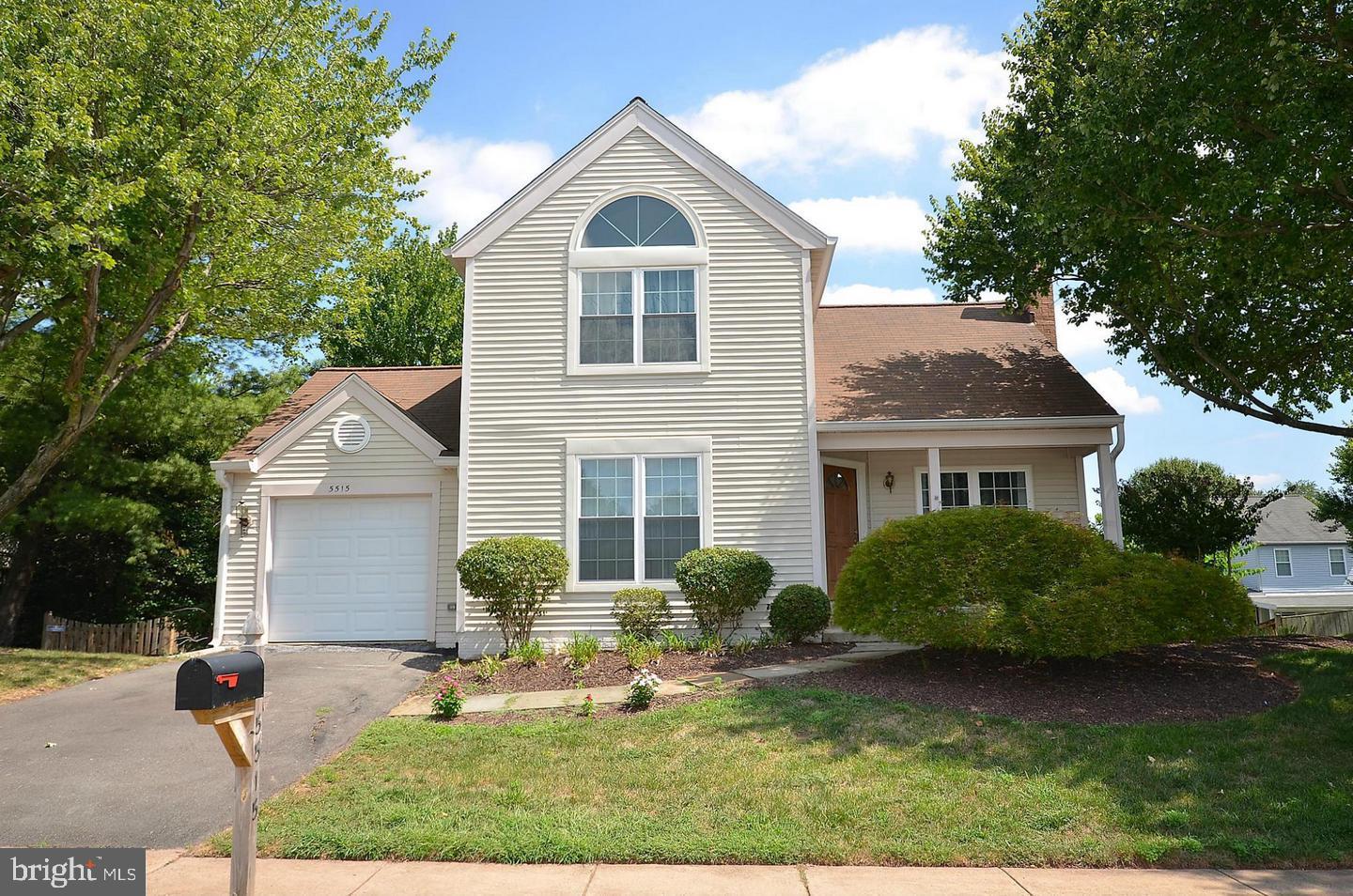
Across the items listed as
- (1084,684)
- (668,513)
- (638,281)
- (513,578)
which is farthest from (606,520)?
(1084,684)

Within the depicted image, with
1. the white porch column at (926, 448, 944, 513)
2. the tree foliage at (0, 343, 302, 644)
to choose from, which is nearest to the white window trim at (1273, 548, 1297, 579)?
the white porch column at (926, 448, 944, 513)

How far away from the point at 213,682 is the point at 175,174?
9097 millimetres

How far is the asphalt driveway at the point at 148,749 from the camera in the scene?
6.14 m

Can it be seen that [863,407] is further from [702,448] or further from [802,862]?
[802,862]

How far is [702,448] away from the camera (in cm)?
1259

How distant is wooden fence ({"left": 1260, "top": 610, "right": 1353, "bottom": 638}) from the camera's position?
14.2 metres

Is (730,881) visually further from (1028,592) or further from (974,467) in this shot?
(974,467)

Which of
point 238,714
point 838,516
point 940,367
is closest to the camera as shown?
point 238,714

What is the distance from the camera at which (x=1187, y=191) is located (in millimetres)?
9812

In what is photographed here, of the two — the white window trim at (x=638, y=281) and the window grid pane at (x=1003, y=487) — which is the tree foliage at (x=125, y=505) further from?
the window grid pane at (x=1003, y=487)

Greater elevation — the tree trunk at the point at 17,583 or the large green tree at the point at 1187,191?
the large green tree at the point at 1187,191

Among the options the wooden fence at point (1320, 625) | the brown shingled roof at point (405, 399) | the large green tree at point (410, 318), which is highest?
the large green tree at point (410, 318)

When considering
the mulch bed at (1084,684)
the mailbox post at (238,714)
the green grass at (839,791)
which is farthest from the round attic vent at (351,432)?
the mailbox post at (238,714)

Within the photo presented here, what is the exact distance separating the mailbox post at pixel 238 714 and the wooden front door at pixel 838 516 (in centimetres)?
1071
